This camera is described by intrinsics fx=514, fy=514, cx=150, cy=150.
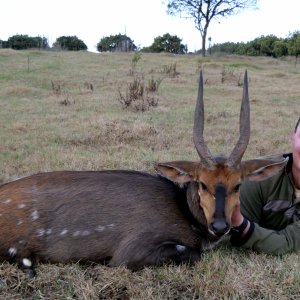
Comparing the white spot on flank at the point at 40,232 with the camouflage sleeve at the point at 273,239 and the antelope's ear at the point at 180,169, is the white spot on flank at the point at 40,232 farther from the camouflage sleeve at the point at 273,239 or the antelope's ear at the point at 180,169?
the camouflage sleeve at the point at 273,239

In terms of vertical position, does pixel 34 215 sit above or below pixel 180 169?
below

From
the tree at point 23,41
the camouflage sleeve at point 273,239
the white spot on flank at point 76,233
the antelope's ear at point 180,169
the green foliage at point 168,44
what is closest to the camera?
the white spot on flank at point 76,233

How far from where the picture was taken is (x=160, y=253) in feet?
13.4

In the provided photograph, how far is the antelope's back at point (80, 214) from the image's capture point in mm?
4176

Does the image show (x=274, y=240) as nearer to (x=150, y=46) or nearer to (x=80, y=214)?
(x=80, y=214)

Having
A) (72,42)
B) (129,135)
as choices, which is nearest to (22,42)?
(72,42)

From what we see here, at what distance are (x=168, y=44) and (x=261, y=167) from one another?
5016cm

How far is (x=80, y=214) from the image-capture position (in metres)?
4.29

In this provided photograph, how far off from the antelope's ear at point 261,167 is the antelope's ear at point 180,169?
42 centimetres

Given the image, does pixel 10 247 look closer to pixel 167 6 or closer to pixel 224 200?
pixel 224 200

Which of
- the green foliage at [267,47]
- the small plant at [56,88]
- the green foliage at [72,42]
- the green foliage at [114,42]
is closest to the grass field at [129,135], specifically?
the small plant at [56,88]

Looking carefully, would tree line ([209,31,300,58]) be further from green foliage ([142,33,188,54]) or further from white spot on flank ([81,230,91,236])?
white spot on flank ([81,230,91,236])

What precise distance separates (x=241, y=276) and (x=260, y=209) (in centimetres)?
106

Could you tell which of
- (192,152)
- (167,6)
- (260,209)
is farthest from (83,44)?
(260,209)
